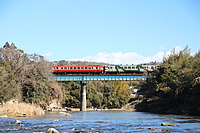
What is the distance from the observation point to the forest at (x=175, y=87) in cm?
6022

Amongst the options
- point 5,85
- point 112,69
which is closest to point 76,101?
point 112,69

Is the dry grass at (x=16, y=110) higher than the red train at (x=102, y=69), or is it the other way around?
the red train at (x=102, y=69)

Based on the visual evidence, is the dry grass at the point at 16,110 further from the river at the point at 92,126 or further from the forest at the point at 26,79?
the river at the point at 92,126

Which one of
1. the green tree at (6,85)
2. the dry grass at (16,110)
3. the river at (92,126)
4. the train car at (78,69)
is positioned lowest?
the river at (92,126)

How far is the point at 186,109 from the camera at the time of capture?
61.7 m

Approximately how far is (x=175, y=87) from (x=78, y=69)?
36.5 m

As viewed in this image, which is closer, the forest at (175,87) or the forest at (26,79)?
the forest at (26,79)

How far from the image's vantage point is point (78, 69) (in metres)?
98.4

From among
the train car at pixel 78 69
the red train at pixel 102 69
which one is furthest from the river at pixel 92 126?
the red train at pixel 102 69

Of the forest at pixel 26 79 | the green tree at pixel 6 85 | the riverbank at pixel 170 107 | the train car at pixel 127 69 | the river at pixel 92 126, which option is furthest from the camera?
the train car at pixel 127 69

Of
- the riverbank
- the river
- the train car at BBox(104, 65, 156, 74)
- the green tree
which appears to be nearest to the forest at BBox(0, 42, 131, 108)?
the green tree

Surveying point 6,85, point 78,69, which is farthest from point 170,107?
point 78,69

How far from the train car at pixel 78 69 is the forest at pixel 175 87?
1616 centimetres

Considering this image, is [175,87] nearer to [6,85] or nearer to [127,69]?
[6,85]
